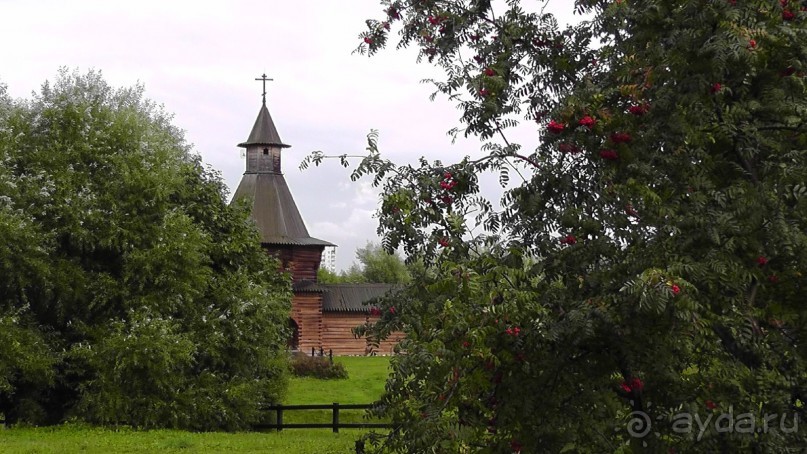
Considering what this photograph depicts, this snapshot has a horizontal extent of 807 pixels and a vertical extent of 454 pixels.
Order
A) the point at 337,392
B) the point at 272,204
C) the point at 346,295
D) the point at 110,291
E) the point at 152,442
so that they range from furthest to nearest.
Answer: the point at 346,295, the point at 272,204, the point at 337,392, the point at 110,291, the point at 152,442

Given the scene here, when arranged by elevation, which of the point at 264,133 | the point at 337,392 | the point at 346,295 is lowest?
the point at 337,392

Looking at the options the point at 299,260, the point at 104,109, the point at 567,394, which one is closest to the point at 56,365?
the point at 104,109

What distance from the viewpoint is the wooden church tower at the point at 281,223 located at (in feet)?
160

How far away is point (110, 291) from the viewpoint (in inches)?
947

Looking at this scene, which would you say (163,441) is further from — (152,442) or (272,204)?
(272,204)

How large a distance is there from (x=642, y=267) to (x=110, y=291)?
19.9m

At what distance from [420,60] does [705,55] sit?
3.40 metres

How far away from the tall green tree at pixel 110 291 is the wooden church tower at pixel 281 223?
21849mm

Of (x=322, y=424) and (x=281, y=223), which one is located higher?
(x=281, y=223)

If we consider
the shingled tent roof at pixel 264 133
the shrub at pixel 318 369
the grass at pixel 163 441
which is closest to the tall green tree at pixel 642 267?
the grass at pixel 163 441

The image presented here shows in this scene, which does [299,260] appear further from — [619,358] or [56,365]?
[619,358]

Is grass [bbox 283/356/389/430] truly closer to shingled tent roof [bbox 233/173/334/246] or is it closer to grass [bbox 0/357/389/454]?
grass [bbox 0/357/389/454]

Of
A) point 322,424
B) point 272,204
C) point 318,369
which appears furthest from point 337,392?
point 272,204

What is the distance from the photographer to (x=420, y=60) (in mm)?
9586
